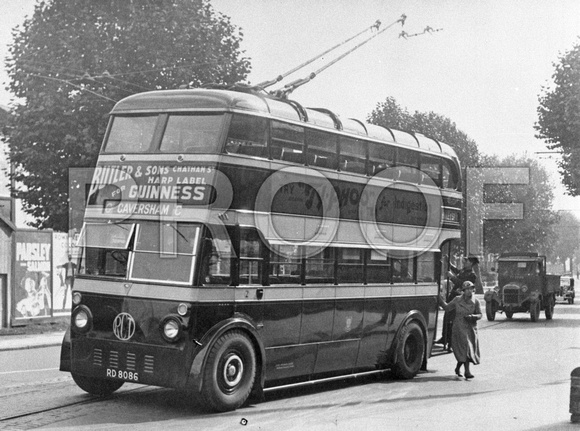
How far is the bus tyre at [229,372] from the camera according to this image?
419 inches

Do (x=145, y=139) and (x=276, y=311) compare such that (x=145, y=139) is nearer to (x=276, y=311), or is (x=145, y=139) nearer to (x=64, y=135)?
(x=276, y=311)

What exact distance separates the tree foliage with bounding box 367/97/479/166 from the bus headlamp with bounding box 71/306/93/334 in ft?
151

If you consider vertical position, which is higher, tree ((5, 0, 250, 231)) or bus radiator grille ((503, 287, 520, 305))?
tree ((5, 0, 250, 231))

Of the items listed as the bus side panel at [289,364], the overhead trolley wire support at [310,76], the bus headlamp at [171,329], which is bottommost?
the bus side panel at [289,364]

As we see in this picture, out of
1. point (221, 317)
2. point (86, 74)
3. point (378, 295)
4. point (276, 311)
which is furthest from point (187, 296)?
point (86, 74)

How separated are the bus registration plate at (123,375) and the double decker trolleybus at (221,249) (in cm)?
2

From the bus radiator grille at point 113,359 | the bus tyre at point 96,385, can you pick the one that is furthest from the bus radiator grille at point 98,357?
the bus tyre at point 96,385

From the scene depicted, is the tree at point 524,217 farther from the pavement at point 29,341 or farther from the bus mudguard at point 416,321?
the bus mudguard at point 416,321

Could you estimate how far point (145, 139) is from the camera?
456 inches

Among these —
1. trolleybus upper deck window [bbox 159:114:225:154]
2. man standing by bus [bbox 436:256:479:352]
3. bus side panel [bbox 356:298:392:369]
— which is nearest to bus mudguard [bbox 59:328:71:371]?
trolleybus upper deck window [bbox 159:114:225:154]

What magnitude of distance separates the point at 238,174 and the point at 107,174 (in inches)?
68.2

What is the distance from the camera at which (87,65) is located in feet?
89.6

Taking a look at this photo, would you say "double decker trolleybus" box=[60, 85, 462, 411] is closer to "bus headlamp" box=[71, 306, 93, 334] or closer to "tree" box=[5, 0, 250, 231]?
"bus headlamp" box=[71, 306, 93, 334]

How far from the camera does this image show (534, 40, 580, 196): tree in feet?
132
